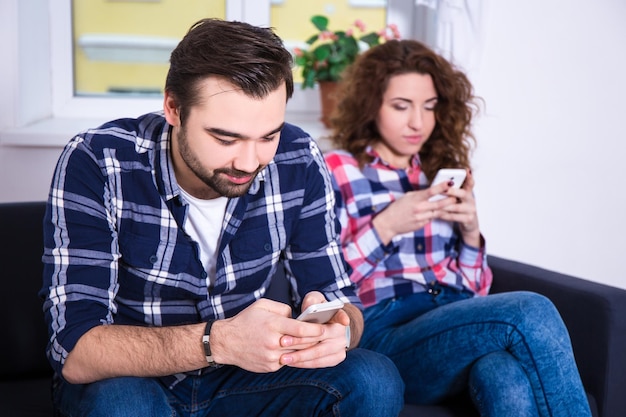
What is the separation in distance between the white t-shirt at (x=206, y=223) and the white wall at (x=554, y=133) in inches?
43.6

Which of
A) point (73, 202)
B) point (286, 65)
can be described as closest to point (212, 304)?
point (73, 202)

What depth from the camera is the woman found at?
5.25 feet

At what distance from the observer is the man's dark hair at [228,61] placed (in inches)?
55.9

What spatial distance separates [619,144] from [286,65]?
1461 mm

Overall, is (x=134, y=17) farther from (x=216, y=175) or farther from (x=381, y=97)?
(x=216, y=175)

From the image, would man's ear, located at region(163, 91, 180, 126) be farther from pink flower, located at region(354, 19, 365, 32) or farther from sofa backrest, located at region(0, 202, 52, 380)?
pink flower, located at region(354, 19, 365, 32)

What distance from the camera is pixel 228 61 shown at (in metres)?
1.42

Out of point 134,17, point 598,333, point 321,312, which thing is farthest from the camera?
point 134,17

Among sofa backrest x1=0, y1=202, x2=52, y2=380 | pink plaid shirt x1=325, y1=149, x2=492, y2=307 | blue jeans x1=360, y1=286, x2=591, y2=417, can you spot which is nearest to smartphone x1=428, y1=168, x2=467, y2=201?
pink plaid shirt x1=325, y1=149, x2=492, y2=307

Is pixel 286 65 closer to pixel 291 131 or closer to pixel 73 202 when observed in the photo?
pixel 291 131

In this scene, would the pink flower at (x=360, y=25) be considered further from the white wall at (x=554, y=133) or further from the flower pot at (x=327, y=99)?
the white wall at (x=554, y=133)

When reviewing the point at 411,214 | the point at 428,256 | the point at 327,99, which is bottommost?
the point at 428,256

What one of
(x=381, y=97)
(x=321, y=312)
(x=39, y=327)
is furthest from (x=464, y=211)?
(x=39, y=327)

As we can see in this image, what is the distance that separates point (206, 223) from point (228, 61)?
1.16 feet
